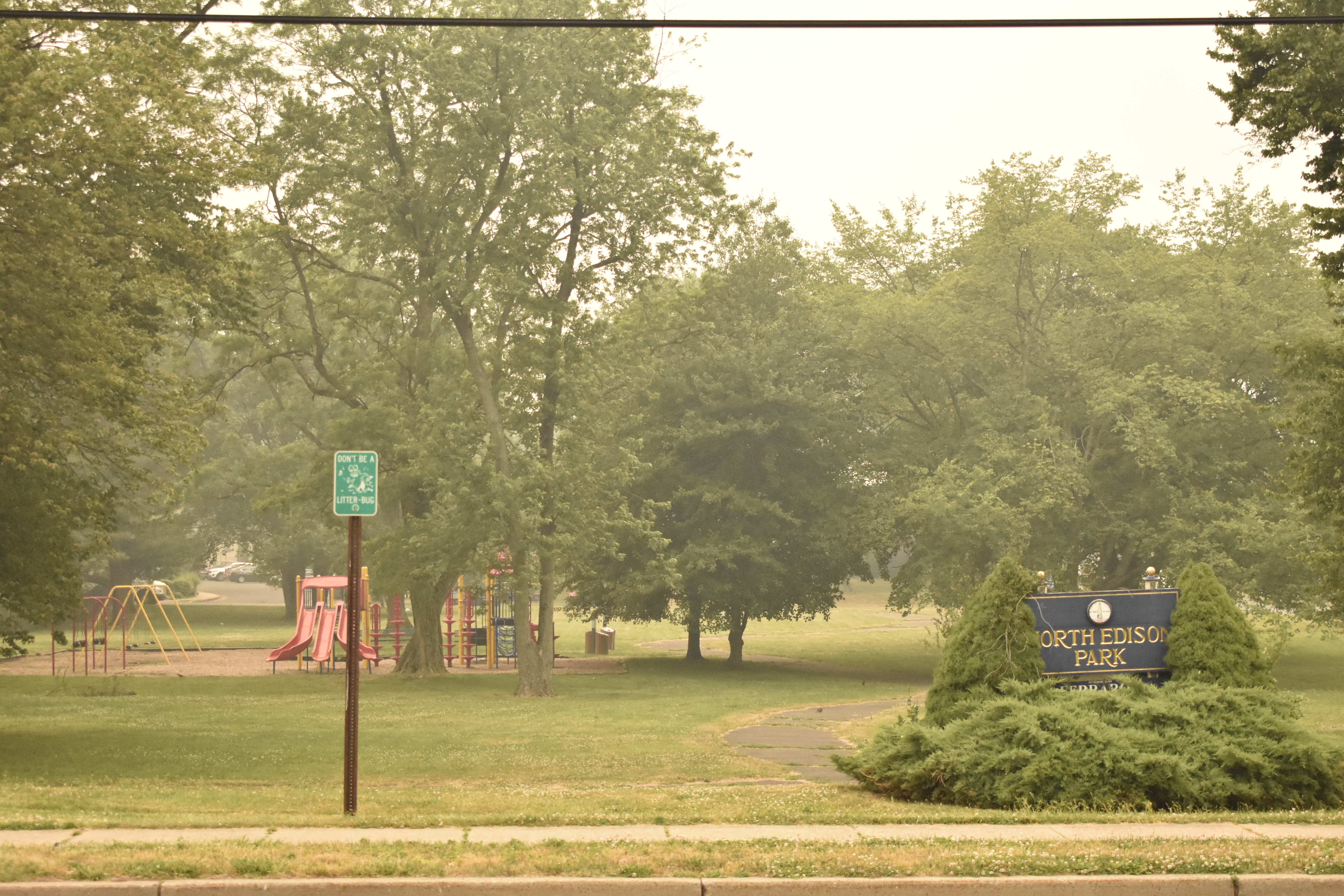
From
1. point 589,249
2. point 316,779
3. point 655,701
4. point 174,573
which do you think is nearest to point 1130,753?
point 316,779

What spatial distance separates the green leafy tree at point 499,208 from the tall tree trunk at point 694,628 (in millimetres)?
8149

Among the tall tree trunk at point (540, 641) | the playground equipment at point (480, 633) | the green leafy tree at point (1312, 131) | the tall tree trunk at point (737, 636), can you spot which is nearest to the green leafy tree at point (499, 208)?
the tall tree trunk at point (540, 641)

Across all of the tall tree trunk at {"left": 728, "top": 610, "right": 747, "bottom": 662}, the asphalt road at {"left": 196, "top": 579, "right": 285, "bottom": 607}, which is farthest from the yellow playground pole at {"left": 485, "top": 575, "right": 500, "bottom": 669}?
the asphalt road at {"left": 196, "top": 579, "right": 285, "bottom": 607}

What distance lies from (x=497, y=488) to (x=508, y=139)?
28.5 feet

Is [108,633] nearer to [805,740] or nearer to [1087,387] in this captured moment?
[805,740]

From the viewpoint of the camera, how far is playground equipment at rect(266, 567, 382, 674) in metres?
36.3

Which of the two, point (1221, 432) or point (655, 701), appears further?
point (1221, 432)

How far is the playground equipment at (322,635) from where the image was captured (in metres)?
36.3

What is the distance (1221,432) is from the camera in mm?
36625

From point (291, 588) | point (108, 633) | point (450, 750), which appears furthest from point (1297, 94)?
point (291, 588)

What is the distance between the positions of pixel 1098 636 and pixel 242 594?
91987mm

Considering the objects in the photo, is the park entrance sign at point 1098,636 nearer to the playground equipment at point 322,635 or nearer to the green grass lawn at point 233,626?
the playground equipment at point 322,635

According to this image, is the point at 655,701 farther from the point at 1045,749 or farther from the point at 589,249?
the point at 1045,749

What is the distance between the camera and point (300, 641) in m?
36.8
